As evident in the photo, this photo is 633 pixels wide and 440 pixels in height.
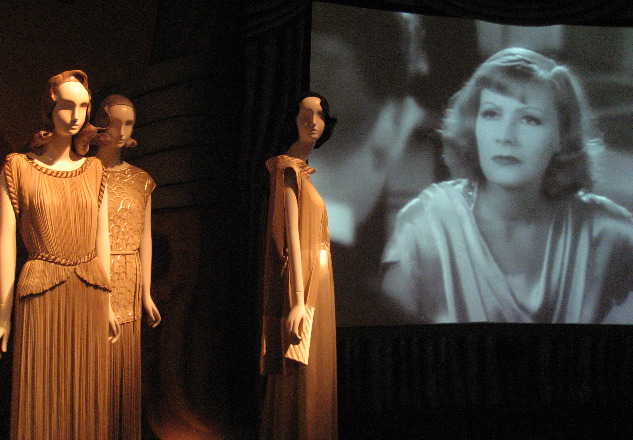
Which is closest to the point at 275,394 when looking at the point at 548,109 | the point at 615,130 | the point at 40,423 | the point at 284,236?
the point at 284,236

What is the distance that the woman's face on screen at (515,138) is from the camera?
3.70m

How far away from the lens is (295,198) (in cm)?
225

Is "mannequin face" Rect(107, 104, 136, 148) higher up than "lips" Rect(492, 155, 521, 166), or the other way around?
"lips" Rect(492, 155, 521, 166)

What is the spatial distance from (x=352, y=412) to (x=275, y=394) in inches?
55.4

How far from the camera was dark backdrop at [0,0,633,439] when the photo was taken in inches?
119

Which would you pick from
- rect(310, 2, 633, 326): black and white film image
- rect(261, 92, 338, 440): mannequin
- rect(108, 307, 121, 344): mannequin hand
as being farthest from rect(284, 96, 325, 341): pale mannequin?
rect(310, 2, 633, 326): black and white film image

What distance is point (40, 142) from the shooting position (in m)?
1.89

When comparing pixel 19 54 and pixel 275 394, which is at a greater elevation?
pixel 19 54

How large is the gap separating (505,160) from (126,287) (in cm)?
254

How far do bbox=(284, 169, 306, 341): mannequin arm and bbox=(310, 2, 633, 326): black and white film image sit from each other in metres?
1.24

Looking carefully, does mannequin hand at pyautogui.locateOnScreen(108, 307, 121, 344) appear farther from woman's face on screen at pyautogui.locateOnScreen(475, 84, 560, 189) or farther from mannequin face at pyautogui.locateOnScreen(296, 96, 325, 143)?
woman's face on screen at pyautogui.locateOnScreen(475, 84, 560, 189)

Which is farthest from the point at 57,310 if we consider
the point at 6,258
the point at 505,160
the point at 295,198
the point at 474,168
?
the point at 505,160

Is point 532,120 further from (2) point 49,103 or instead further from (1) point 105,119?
(2) point 49,103

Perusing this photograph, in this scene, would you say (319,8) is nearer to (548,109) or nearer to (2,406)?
(548,109)
